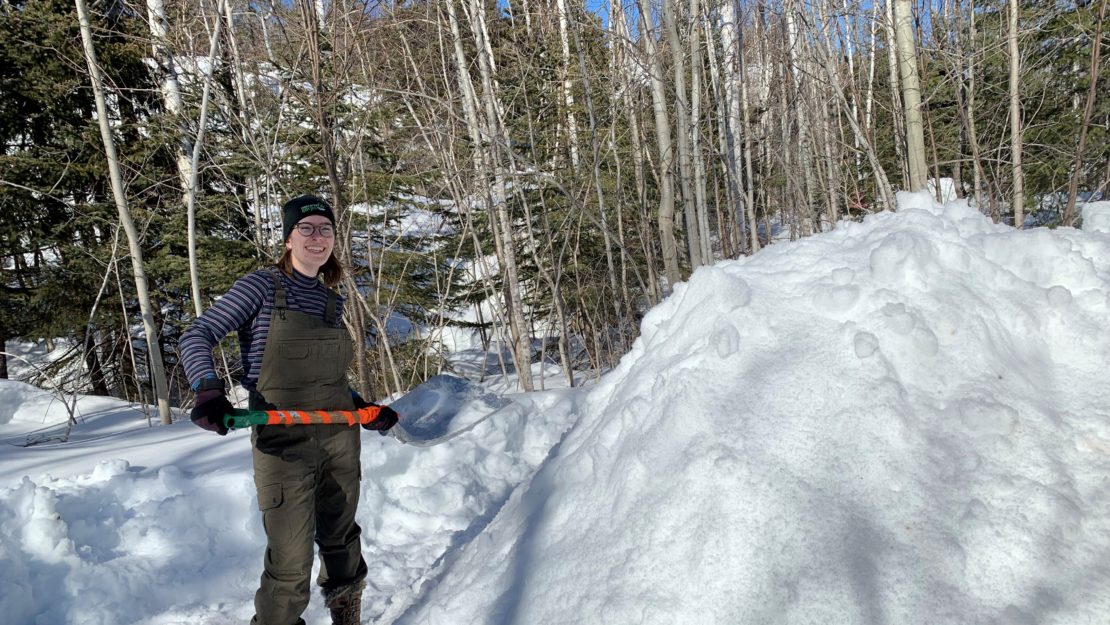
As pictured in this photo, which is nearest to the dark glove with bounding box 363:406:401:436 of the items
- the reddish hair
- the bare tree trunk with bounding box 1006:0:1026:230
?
the reddish hair

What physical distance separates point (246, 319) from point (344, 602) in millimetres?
1349

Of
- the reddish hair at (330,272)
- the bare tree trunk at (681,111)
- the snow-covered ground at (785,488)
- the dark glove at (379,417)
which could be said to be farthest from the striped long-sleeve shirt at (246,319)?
the bare tree trunk at (681,111)

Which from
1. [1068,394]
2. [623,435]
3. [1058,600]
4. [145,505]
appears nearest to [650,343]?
[623,435]

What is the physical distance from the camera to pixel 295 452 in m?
2.19

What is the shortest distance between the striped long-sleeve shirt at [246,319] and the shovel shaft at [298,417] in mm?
204

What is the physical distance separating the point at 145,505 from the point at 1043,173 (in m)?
15.8

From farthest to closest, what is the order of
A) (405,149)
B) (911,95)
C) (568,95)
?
(568,95)
(405,149)
(911,95)

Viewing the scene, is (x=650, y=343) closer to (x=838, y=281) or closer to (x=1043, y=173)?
(x=838, y=281)

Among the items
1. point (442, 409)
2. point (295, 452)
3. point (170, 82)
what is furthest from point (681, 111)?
point (170, 82)

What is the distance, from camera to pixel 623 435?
8.06 ft

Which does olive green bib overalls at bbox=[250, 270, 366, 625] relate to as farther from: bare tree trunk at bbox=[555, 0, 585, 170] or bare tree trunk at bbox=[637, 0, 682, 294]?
bare tree trunk at bbox=[555, 0, 585, 170]

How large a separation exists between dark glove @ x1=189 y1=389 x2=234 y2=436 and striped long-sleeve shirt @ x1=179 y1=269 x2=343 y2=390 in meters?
0.09

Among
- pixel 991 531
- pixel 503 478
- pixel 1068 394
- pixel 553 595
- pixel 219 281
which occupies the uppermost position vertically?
pixel 219 281

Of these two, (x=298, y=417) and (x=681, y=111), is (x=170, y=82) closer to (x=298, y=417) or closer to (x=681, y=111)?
Result: (x=681, y=111)
